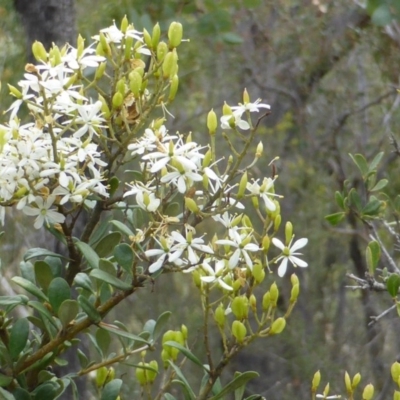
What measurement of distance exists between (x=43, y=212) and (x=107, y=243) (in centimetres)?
18

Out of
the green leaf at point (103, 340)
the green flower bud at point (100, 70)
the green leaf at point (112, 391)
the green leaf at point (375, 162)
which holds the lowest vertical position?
the green leaf at point (112, 391)

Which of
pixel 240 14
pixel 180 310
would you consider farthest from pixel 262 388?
pixel 240 14

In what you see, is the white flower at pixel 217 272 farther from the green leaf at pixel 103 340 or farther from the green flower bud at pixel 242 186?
the green leaf at pixel 103 340

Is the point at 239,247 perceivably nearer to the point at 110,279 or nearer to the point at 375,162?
the point at 110,279

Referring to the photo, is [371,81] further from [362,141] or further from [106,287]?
[106,287]

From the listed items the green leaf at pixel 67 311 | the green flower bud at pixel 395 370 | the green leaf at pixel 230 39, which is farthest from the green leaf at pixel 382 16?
the green leaf at pixel 67 311

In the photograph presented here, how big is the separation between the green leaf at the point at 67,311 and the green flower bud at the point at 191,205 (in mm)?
182

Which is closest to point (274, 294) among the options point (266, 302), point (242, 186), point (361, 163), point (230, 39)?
point (266, 302)

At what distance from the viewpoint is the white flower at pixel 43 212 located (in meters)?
0.92

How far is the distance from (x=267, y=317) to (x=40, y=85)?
41cm

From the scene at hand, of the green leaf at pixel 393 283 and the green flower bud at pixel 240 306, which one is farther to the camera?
the green leaf at pixel 393 283

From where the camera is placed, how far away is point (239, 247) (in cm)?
93

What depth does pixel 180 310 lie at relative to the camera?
3824 millimetres

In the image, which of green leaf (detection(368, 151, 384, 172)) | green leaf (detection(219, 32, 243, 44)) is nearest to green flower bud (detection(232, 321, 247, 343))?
green leaf (detection(368, 151, 384, 172))
